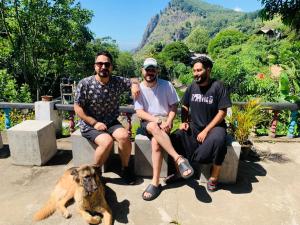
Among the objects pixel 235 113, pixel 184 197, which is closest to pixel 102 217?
pixel 184 197

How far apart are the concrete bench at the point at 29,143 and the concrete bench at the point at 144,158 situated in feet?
5.31

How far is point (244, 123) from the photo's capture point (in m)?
5.19

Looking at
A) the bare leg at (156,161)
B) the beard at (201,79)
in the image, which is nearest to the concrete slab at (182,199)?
the bare leg at (156,161)

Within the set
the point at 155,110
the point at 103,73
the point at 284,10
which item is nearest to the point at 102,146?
the point at 155,110

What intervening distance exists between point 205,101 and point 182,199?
1415mm

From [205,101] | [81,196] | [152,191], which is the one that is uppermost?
[205,101]

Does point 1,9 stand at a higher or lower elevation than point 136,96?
higher

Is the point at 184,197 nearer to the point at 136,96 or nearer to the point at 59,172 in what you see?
the point at 136,96

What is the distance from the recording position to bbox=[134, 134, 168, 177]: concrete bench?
457 cm

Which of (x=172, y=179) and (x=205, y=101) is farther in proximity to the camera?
(x=172, y=179)

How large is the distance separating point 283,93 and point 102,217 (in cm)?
480

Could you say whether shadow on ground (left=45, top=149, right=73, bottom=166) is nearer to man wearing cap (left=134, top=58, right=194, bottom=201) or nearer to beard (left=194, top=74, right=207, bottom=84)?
man wearing cap (left=134, top=58, right=194, bottom=201)

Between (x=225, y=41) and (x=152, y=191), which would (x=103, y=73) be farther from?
(x=225, y=41)

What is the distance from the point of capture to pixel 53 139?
5.36 meters
